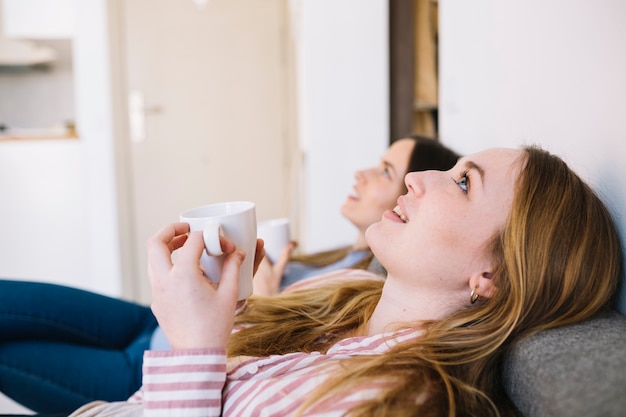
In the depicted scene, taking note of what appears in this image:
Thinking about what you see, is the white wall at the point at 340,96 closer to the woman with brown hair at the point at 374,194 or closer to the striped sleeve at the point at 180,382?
the woman with brown hair at the point at 374,194

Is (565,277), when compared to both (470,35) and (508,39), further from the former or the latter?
(470,35)

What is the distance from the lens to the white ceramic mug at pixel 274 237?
1.69 meters

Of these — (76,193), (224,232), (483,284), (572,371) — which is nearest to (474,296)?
(483,284)

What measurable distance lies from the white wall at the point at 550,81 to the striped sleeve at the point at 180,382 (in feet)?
2.02

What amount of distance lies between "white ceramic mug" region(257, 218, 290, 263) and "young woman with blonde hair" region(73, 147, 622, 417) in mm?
648

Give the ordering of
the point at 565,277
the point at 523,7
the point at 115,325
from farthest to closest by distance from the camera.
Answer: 1. the point at 115,325
2. the point at 523,7
3. the point at 565,277

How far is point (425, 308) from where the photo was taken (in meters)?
0.94

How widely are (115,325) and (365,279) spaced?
667 millimetres

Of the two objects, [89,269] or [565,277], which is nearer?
[565,277]

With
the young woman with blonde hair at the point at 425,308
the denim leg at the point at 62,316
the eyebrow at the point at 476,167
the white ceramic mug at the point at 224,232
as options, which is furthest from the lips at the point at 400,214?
the denim leg at the point at 62,316

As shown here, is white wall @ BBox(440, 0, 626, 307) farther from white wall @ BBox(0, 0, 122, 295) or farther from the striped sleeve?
white wall @ BBox(0, 0, 122, 295)

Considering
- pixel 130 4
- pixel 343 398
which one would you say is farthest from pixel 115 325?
pixel 130 4

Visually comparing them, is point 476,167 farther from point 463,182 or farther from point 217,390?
point 217,390

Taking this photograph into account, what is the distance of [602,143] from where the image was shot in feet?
2.86
